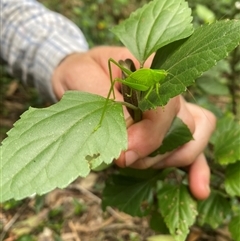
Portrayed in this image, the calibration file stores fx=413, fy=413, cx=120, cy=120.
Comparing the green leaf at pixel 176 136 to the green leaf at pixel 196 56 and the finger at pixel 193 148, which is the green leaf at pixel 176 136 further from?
the green leaf at pixel 196 56

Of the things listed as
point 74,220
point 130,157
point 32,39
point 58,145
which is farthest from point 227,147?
point 32,39

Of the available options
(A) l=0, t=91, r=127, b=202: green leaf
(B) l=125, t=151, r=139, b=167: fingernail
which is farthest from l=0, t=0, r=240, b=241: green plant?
(B) l=125, t=151, r=139, b=167: fingernail

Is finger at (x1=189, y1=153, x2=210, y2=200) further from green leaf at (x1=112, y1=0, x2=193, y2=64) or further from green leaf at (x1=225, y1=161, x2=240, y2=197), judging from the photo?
green leaf at (x1=112, y1=0, x2=193, y2=64)

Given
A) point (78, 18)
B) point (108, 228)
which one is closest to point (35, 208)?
point (108, 228)

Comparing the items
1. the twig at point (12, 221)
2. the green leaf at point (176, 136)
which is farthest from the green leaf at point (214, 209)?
the twig at point (12, 221)

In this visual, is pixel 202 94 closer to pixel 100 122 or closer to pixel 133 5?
pixel 100 122

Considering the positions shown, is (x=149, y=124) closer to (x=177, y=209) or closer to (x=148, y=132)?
(x=148, y=132)
